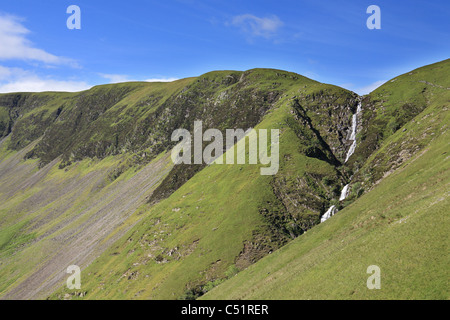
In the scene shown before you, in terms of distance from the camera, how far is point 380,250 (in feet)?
115

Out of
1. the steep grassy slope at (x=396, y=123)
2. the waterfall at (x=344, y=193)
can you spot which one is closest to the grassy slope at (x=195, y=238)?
the waterfall at (x=344, y=193)

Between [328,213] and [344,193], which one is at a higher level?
[344,193]

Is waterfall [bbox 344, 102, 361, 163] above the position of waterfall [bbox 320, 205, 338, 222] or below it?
above

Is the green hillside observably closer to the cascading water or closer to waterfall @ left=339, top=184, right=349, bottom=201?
waterfall @ left=339, top=184, right=349, bottom=201

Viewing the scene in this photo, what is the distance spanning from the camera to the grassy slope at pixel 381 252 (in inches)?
1134

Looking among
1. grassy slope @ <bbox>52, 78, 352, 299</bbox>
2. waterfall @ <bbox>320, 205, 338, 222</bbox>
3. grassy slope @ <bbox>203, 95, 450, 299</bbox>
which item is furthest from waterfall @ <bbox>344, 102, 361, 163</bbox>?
grassy slope @ <bbox>203, 95, 450, 299</bbox>

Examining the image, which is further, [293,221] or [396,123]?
[396,123]

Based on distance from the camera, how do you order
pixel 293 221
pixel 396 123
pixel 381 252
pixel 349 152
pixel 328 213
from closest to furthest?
Result: pixel 381 252 → pixel 328 213 → pixel 293 221 → pixel 396 123 → pixel 349 152

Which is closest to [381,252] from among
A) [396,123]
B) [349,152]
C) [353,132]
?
[349,152]

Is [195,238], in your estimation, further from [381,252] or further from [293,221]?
[381,252]

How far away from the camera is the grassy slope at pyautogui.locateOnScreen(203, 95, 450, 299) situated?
28.8 m

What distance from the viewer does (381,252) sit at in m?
34.6

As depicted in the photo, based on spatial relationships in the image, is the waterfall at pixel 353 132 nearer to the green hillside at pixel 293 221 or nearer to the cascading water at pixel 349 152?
the cascading water at pixel 349 152

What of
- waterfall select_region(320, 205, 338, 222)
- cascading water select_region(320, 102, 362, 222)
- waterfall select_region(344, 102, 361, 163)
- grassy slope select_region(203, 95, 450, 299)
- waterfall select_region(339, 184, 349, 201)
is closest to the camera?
grassy slope select_region(203, 95, 450, 299)
